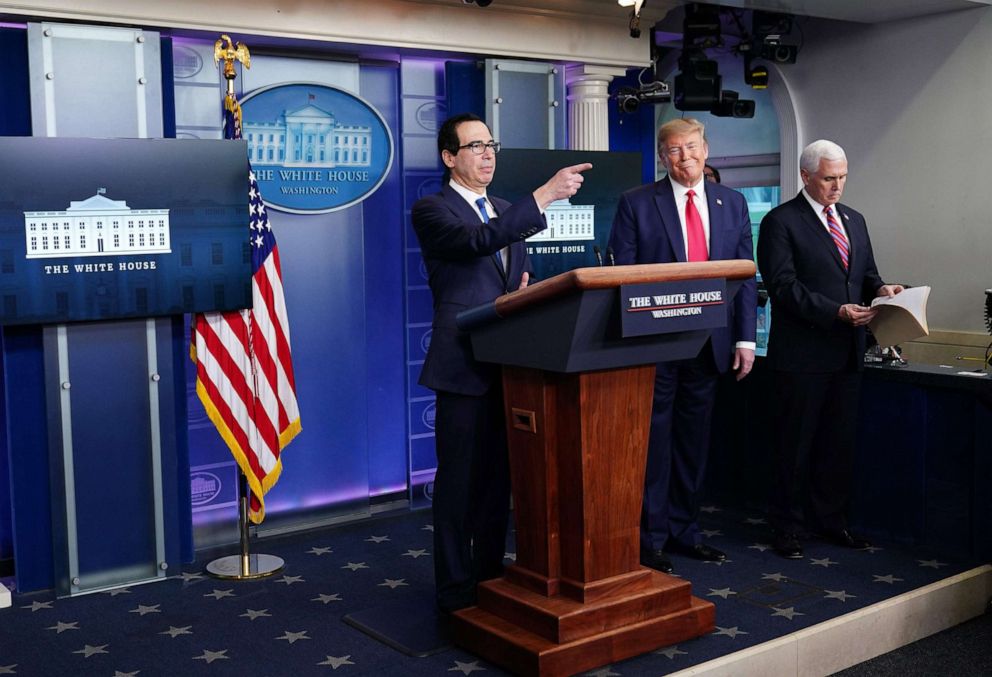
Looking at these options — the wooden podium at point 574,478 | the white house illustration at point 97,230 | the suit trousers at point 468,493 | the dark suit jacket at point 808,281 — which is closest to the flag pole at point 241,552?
the white house illustration at point 97,230

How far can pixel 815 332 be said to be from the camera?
4434mm

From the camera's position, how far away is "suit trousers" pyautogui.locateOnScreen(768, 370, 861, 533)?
14.7 ft

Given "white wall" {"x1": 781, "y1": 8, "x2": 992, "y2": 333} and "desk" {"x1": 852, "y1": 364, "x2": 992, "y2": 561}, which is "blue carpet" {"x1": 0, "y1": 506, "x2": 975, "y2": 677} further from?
"white wall" {"x1": 781, "y1": 8, "x2": 992, "y2": 333}

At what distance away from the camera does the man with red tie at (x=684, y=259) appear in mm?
4195

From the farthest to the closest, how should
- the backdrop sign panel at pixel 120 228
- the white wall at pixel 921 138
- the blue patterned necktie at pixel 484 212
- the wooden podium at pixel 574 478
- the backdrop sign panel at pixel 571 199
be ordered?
the white wall at pixel 921 138 → the backdrop sign panel at pixel 571 199 → the backdrop sign panel at pixel 120 228 → the blue patterned necktie at pixel 484 212 → the wooden podium at pixel 574 478

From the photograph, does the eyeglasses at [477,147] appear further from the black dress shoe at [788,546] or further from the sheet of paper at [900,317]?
the black dress shoe at [788,546]

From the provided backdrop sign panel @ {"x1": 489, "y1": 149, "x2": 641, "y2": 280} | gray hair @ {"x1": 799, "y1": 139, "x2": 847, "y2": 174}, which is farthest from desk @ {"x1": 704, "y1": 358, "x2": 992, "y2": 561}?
backdrop sign panel @ {"x1": 489, "y1": 149, "x2": 641, "y2": 280}

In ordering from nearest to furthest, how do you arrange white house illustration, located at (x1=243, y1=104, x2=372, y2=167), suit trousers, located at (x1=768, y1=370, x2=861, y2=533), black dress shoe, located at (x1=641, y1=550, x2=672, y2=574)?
black dress shoe, located at (x1=641, y1=550, x2=672, y2=574), suit trousers, located at (x1=768, y1=370, x2=861, y2=533), white house illustration, located at (x1=243, y1=104, x2=372, y2=167)

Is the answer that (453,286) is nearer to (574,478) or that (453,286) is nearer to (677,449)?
(574,478)

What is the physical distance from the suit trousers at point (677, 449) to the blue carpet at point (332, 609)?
6.7 inches

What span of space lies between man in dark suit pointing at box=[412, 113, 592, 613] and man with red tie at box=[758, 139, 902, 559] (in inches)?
53.0

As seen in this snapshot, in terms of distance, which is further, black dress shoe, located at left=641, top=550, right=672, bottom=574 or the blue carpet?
black dress shoe, located at left=641, top=550, right=672, bottom=574

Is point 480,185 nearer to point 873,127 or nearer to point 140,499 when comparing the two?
point 140,499

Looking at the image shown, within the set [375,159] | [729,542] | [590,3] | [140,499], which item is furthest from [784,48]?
[140,499]
